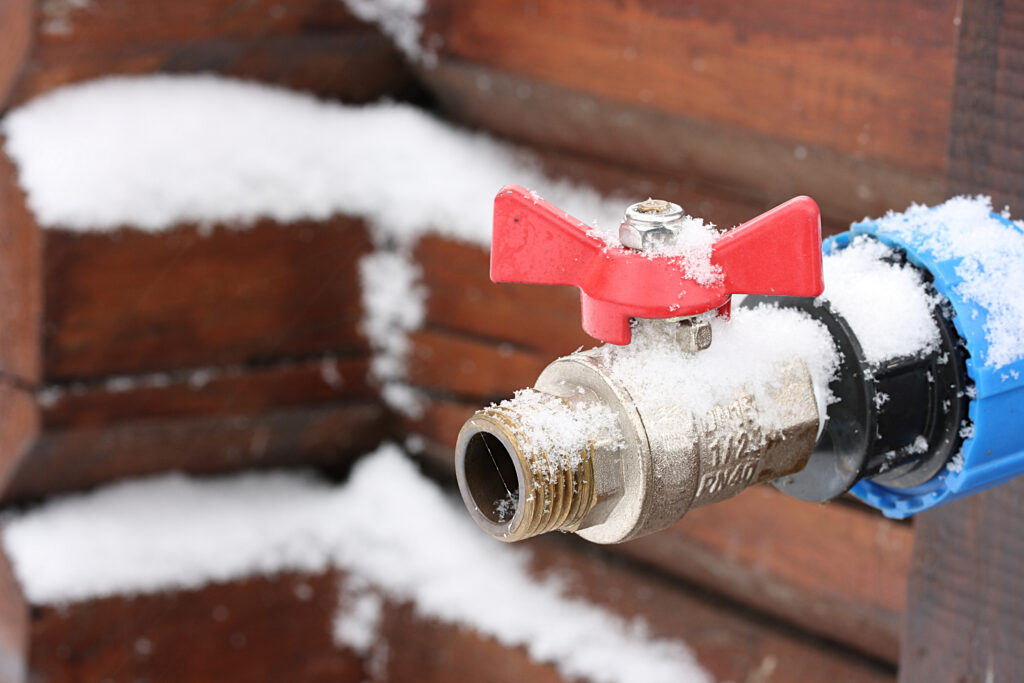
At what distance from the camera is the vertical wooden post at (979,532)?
0.60 m

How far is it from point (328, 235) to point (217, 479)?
274 millimetres

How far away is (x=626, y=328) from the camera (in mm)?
490

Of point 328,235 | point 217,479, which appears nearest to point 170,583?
point 217,479

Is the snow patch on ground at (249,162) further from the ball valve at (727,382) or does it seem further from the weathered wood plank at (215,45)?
the ball valve at (727,382)

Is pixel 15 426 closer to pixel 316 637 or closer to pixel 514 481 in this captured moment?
pixel 316 637

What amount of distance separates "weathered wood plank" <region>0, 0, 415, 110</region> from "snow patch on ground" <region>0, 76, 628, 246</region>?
0.05 feet

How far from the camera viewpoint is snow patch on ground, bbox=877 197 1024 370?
0.53 m

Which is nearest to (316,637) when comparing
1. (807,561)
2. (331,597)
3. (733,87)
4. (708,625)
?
(331,597)

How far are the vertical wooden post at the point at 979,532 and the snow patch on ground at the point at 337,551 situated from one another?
331 mm

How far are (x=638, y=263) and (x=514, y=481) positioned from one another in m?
0.12

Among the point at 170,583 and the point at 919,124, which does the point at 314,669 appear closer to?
the point at 170,583

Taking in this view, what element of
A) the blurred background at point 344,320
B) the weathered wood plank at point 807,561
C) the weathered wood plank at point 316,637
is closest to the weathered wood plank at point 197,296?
the blurred background at point 344,320

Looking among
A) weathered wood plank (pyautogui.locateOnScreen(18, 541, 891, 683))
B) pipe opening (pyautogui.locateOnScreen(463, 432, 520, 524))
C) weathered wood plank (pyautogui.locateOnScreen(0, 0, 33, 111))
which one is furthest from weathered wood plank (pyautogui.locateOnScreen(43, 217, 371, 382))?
pipe opening (pyautogui.locateOnScreen(463, 432, 520, 524))

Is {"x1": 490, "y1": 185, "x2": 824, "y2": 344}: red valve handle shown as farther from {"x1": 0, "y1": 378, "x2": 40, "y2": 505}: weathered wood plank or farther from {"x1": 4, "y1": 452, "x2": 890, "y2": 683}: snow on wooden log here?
{"x1": 0, "y1": 378, "x2": 40, "y2": 505}: weathered wood plank
